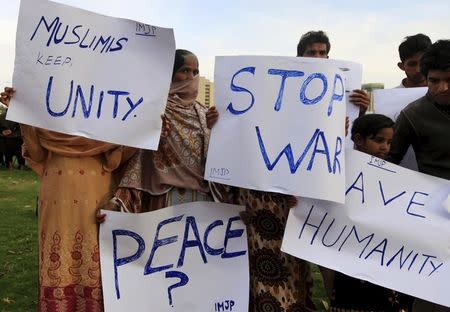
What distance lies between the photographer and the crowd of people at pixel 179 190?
2.71 m

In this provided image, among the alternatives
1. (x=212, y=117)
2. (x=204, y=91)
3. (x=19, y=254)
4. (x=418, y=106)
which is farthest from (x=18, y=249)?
(x=418, y=106)

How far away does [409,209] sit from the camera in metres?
2.62

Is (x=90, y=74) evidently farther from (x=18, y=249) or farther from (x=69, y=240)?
(x=18, y=249)

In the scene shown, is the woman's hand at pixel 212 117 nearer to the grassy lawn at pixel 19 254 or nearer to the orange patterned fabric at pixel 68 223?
the orange patterned fabric at pixel 68 223

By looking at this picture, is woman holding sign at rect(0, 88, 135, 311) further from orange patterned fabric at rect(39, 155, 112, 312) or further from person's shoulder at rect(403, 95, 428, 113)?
person's shoulder at rect(403, 95, 428, 113)

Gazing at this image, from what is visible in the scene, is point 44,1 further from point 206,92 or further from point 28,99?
point 206,92

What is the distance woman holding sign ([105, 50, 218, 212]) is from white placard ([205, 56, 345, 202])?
27 cm

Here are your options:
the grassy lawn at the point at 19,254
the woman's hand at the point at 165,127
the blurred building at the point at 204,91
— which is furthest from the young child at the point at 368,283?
the grassy lawn at the point at 19,254

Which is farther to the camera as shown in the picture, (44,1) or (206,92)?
(206,92)

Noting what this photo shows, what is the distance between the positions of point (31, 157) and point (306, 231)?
→ 4.96ft

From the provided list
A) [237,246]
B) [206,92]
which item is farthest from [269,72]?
[206,92]

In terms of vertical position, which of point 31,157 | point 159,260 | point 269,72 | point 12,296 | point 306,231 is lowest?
point 12,296

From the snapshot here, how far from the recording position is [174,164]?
281 centimetres

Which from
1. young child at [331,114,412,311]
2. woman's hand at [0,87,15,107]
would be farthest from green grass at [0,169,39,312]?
young child at [331,114,412,311]
